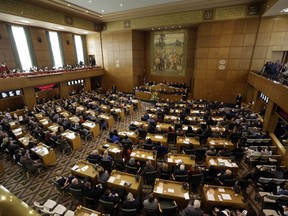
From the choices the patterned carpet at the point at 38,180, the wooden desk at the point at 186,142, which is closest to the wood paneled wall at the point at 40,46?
the patterned carpet at the point at 38,180

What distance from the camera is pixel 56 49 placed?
19.0 metres

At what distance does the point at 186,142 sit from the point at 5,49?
1722 centimetres

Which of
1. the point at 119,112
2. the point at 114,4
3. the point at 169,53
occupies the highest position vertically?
the point at 114,4

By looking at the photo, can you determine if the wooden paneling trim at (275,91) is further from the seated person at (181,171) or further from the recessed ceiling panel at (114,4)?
the recessed ceiling panel at (114,4)

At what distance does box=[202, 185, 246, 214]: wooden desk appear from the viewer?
5.07 meters

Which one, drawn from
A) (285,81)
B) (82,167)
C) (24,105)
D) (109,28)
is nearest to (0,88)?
(24,105)

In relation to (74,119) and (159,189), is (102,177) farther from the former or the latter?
(74,119)

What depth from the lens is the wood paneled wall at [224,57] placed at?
14820 millimetres

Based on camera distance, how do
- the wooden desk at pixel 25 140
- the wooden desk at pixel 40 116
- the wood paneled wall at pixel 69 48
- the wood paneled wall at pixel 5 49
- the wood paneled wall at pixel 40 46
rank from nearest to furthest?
the wooden desk at pixel 25 140 < the wooden desk at pixel 40 116 < the wood paneled wall at pixel 5 49 < the wood paneled wall at pixel 40 46 < the wood paneled wall at pixel 69 48

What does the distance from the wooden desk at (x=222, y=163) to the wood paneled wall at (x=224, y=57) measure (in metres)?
11.5

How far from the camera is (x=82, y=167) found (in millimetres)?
6695

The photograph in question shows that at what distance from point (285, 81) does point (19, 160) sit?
13417 millimetres

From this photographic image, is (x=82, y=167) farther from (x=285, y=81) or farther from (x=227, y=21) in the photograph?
(x=227, y=21)

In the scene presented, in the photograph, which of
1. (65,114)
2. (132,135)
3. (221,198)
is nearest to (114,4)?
(65,114)
